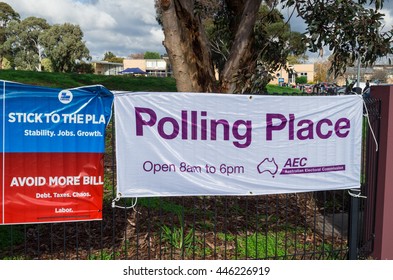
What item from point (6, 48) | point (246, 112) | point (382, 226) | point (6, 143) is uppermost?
point (6, 48)

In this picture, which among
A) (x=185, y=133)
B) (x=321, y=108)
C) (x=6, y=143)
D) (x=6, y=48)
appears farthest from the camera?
(x=6, y=48)

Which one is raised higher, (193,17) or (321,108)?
(193,17)

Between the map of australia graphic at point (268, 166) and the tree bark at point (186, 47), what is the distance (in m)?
1.71

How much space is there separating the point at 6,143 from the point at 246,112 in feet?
7.58

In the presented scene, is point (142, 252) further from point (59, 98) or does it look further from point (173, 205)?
point (59, 98)

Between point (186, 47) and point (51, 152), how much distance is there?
2490mm

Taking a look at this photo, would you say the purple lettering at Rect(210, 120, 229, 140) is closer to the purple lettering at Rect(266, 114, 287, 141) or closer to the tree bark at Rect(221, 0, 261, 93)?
the purple lettering at Rect(266, 114, 287, 141)

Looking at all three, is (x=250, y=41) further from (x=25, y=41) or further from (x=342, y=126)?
(x=25, y=41)

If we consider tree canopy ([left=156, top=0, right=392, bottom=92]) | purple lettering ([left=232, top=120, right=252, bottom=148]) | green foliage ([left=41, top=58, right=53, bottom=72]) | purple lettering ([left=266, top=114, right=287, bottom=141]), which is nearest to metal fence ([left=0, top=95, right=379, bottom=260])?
purple lettering ([left=232, top=120, right=252, bottom=148])

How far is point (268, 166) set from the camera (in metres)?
4.26

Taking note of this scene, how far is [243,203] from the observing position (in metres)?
6.18

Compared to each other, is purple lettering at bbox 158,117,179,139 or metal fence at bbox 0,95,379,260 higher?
purple lettering at bbox 158,117,179,139

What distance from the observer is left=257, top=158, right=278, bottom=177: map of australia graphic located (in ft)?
13.9

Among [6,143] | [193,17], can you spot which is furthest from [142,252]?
[193,17]
